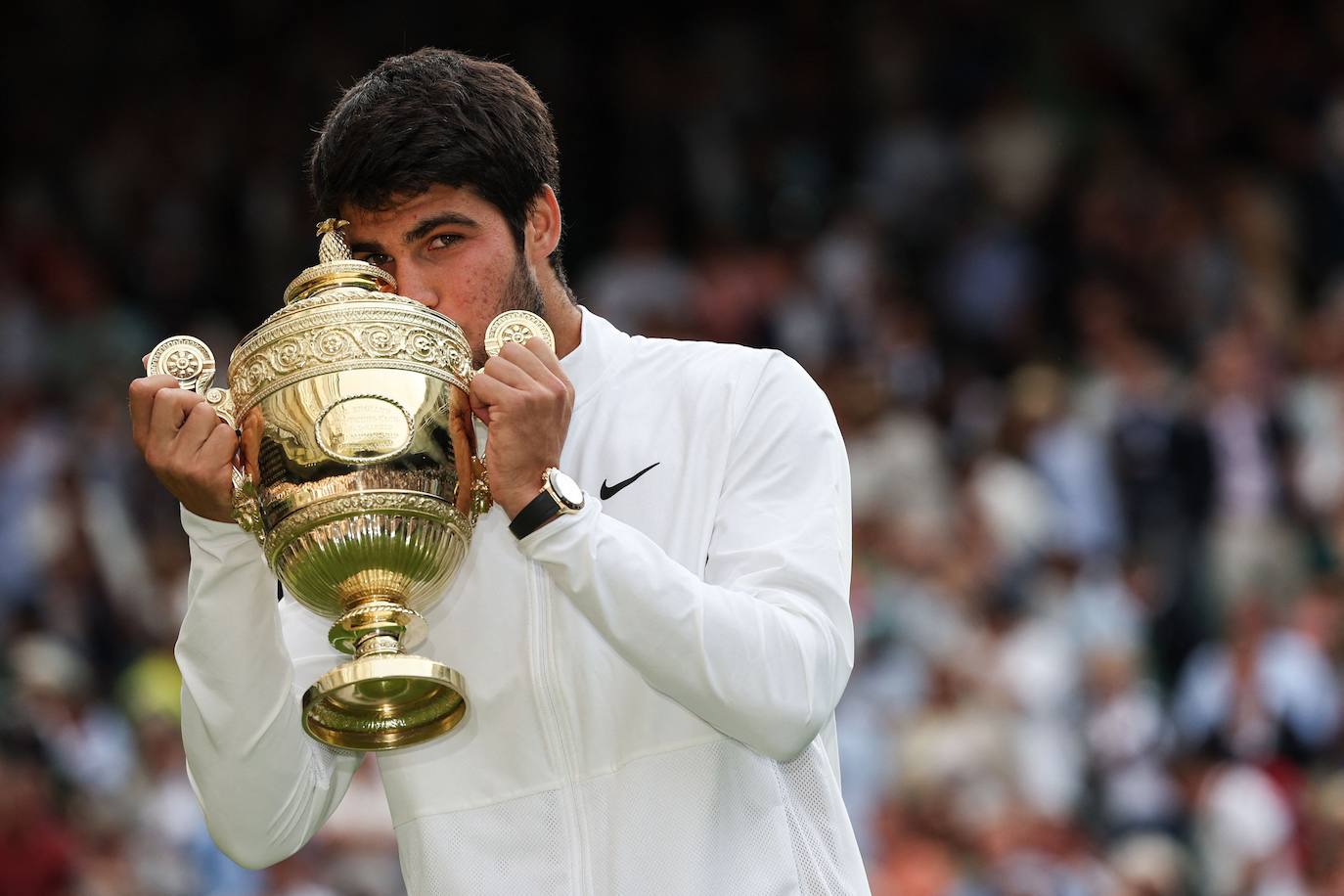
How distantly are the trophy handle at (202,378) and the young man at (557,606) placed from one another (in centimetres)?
4

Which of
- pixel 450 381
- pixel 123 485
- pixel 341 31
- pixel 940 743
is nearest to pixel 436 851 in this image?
pixel 450 381

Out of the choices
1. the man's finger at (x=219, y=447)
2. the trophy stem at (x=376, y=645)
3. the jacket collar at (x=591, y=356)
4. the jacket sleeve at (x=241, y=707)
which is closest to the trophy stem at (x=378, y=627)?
the trophy stem at (x=376, y=645)

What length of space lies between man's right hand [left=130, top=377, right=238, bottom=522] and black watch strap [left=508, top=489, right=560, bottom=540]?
1.47ft

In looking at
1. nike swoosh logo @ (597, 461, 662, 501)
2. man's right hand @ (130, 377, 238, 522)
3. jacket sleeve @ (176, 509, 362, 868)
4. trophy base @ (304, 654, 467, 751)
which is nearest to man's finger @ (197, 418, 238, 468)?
man's right hand @ (130, 377, 238, 522)

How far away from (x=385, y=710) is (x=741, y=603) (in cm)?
56

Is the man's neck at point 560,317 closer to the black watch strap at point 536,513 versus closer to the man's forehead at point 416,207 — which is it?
the man's forehead at point 416,207

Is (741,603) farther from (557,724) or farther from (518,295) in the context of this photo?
(518,295)

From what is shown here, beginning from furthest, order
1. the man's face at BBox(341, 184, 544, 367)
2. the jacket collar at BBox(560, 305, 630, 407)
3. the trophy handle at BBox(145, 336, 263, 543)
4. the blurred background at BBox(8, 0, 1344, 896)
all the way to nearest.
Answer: the blurred background at BBox(8, 0, 1344, 896), the jacket collar at BBox(560, 305, 630, 407), the man's face at BBox(341, 184, 544, 367), the trophy handle at BBox(145, 336, 263, 543)

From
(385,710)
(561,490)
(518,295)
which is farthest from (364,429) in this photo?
(518,295)

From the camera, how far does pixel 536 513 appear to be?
125 inches

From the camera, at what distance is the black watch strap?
10.4 feet

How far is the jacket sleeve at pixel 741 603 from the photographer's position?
3141 mm

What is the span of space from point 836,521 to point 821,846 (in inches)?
20.1

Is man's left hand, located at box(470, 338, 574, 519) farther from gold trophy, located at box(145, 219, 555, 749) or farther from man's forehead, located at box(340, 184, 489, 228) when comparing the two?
man's forehead, located at box(340, 184, 489, 228)
